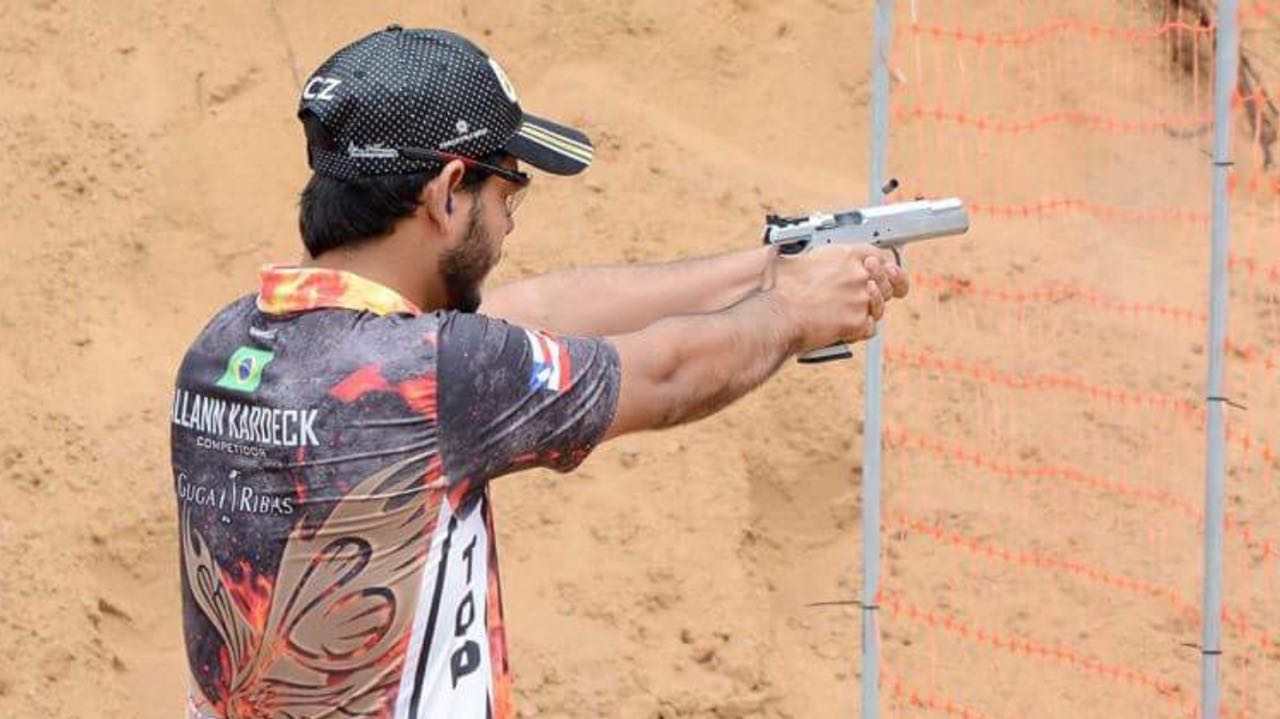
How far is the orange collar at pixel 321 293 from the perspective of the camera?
3.05 metres

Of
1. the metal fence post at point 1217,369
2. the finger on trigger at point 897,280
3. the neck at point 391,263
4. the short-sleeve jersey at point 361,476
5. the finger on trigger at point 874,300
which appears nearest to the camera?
the short-sleeve jersey at point 361,476

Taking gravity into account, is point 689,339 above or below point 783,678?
above

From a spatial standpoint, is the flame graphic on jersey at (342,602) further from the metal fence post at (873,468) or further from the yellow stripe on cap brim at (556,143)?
the metal fence post at (873,468)

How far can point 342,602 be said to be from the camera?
9.95ft

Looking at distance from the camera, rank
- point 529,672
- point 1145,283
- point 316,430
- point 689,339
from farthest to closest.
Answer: point 1145,283
point 529,672
point 689,339
point 316,430

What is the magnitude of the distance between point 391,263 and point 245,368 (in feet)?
0.83

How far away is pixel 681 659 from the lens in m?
6.21

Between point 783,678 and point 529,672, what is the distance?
0.74 m

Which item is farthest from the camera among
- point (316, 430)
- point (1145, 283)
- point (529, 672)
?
point (1145, 283)

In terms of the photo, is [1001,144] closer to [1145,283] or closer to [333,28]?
[1145,283]

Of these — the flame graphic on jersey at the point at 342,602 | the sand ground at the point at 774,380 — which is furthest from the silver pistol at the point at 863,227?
the sand ground at the point at 774,380

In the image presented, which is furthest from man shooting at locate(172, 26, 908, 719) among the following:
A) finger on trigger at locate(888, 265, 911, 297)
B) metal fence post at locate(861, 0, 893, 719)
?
metal fence post at locate(861, 0, 893, 719)

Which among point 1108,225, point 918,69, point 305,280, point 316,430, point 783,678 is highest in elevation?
point 918,69

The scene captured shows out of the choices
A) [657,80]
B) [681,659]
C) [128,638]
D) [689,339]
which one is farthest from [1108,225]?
[689,339]
